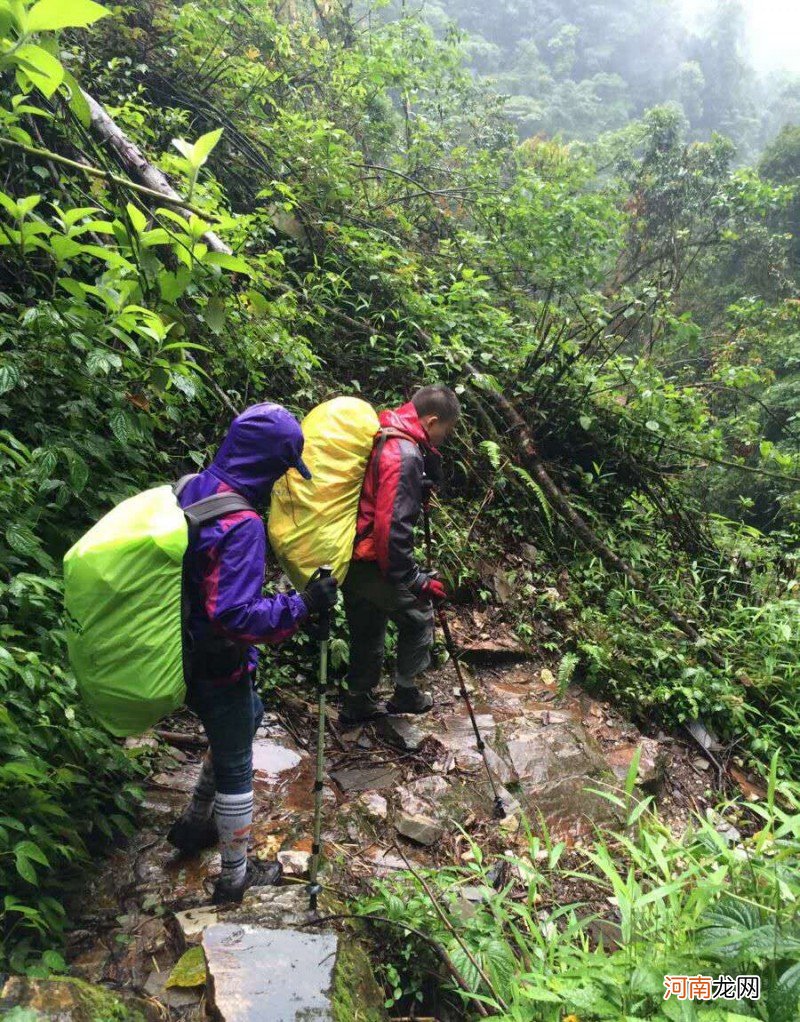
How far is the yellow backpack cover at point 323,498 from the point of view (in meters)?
3.65

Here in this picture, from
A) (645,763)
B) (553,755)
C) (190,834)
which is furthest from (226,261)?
(645,763)

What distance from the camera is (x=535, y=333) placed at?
8469 mm

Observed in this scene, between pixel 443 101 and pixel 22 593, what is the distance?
49.9ft

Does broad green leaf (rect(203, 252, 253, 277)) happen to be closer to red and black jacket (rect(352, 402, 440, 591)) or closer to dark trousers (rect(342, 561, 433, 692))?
red and black jacket (rect(352, 402, 440, 591))

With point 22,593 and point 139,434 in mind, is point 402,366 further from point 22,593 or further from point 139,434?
point 22,593

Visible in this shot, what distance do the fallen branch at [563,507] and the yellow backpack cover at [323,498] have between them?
140 inches

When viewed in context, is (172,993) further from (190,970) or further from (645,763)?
(645,763)

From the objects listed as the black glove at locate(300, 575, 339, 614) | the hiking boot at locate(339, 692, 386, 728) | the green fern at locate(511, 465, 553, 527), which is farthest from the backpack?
the green fern at locate(511, 465, 553, 527)

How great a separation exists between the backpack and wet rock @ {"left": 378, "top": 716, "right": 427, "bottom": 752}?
2.40 m

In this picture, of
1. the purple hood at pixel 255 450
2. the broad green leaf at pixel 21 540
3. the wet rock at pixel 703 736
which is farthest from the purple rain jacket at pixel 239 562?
the wet rock at pixel 703 736

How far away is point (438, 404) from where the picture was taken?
4.25 metres

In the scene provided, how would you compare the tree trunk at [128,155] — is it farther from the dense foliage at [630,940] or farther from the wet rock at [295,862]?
the dense foliage at [630,940]

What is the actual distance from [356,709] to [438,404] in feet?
7.55

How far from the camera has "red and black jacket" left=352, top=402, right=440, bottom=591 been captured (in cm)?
396
